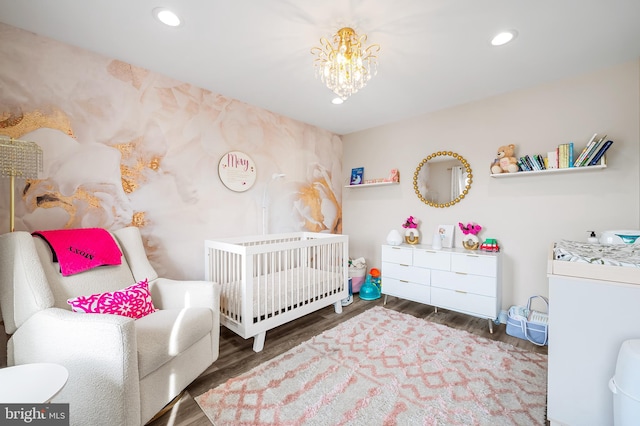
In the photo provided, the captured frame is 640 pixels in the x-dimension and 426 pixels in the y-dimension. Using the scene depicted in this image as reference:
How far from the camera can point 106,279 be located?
5.59ft

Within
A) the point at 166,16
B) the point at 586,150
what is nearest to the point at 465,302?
the point at 586,150

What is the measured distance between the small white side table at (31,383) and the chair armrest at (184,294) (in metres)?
0.79

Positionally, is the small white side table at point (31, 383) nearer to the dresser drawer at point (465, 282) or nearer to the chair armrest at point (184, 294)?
the chair armrest at point (184, 294)

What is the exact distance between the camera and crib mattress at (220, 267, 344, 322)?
211 cm

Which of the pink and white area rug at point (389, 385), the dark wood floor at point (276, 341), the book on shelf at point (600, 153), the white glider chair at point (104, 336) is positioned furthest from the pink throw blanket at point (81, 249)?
the book on shelf at point (600, 153)

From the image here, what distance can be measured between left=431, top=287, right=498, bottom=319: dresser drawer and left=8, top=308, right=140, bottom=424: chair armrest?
2.60 m

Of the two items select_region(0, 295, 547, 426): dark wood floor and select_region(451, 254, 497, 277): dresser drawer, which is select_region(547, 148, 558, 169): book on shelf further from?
select_region(0, 295, 547, 426): dark wood floor

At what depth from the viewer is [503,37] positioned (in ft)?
5.83

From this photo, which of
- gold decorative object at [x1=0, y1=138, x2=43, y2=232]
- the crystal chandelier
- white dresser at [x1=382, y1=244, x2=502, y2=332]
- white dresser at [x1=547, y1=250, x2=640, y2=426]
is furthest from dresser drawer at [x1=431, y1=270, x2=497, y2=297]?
gold decorative object at [x1=0, y1=138, x2=43, y2=232]

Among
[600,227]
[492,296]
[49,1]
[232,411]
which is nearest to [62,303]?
[232,411]

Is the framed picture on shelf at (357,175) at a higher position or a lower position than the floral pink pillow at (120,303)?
higher

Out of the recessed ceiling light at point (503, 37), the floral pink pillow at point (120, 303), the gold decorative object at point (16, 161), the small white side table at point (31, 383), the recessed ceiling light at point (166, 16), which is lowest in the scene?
the small white side table at point (31, 383)

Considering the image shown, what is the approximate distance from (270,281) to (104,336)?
140 centimetres

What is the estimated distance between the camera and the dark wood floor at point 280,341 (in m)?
1.46
